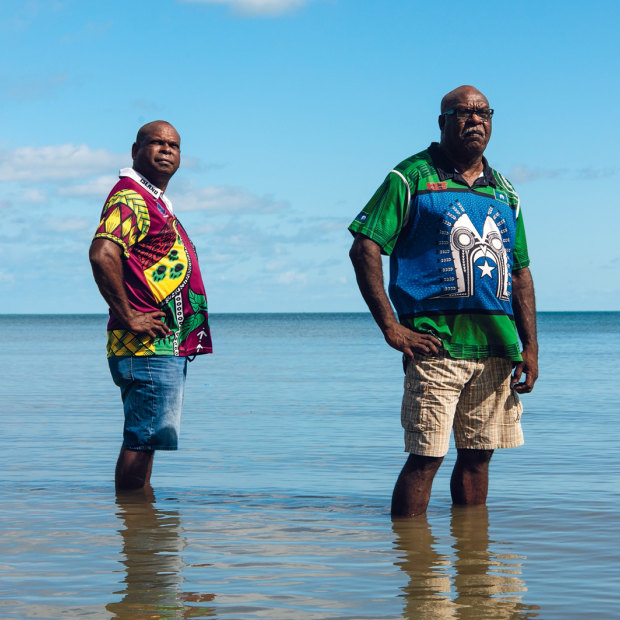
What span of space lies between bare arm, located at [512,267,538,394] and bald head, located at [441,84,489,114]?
2.82ft

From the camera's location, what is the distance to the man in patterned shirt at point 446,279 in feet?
14.4

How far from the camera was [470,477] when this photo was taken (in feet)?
16.0

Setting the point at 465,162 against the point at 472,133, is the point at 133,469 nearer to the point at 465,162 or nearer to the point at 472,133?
the point at 465,162

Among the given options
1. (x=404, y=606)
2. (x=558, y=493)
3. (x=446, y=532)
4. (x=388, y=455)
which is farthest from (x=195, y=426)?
(x=404, y=606)

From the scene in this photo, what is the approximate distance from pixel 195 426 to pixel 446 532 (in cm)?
563

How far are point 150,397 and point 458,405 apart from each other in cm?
156

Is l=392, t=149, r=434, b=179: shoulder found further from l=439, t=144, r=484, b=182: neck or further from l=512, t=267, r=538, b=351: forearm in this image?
l=512, t=267, r=538, b=351: forearm

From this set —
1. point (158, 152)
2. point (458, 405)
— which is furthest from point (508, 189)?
point (158, 152)

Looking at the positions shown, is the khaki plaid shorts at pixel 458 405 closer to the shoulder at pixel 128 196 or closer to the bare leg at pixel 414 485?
the bare leg at pixel 414 485

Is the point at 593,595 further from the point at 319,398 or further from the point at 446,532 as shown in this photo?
the point at 319,398

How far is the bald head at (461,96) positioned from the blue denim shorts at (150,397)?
188cm

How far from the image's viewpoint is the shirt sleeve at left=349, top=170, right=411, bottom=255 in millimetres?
4340

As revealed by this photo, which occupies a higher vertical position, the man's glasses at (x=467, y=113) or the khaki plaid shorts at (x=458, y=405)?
the man's glasses at (x=467, y=113)

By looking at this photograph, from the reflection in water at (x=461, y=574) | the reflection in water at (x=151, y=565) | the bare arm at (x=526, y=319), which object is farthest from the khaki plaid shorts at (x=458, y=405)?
the reflection in water at (x=151, y=565)
